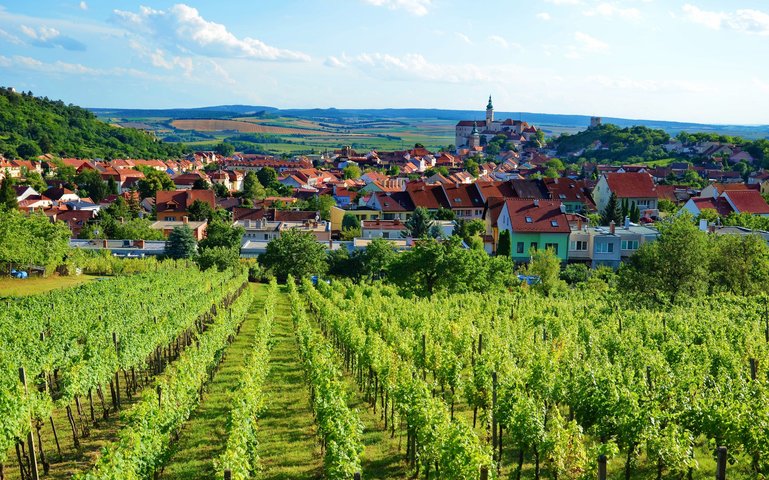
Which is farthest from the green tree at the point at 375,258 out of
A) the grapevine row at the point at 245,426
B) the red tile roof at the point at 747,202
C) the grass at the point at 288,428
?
the red tile roof at the point at 747,202

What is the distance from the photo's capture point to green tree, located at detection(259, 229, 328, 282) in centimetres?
4722

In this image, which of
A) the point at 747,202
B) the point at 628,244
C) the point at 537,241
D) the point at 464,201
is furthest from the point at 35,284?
the point at 747,202

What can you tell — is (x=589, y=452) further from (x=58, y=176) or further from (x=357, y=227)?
(x=58, y=176)

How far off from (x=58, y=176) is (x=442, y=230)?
94.0m

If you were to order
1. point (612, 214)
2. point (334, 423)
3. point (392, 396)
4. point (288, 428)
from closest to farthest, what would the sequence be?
point (334, 423), point (392, 396), point (288, 428), point (612, 214)

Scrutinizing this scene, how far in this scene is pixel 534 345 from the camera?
20.6m

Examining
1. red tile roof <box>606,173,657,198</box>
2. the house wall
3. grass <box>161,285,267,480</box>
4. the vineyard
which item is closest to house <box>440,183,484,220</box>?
red tile roof <box>606,173,657,198</box>

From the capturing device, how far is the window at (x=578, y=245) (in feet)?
175

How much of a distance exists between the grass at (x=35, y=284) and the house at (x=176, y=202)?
127 ft

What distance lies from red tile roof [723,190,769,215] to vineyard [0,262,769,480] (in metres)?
57.5

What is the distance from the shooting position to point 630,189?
92.8 metres

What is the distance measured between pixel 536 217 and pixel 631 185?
4633cm

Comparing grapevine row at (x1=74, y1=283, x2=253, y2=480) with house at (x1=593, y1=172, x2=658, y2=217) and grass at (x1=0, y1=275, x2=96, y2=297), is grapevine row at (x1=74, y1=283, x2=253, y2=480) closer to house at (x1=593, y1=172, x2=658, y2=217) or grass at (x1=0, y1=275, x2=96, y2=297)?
grass at (x1=0, y1=275, x2=96, y2=297)

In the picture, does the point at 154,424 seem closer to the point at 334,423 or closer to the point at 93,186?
the point at 334,423
